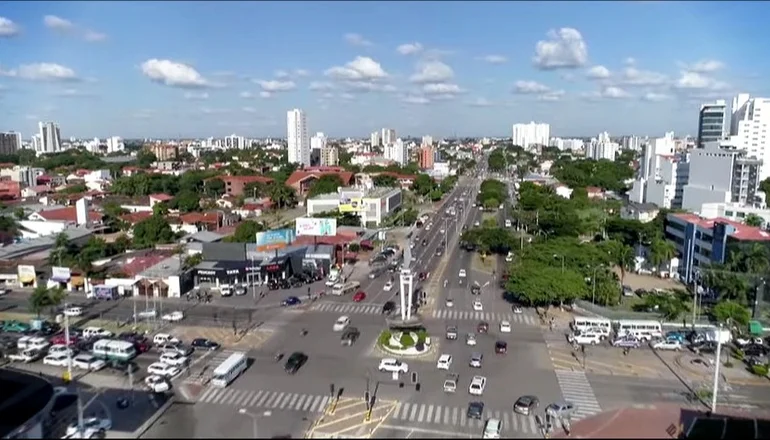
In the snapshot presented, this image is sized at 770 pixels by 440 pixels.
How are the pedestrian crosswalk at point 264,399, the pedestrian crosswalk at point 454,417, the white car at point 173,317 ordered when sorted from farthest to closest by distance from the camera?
the white car at point 173,317 → the pedestrian crosswalk at point 264,399 → the pedestrian crosswalk at point 454,417

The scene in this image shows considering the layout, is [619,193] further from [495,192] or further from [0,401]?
[0,401]

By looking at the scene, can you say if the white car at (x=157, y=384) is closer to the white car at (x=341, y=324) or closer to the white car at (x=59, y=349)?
the white car at (x=59, y=349)

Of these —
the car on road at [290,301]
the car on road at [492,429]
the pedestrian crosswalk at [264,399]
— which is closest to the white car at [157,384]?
the pedestrian crosswalk at [264,399]

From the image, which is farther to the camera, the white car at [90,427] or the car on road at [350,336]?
the car on road at [350,336]

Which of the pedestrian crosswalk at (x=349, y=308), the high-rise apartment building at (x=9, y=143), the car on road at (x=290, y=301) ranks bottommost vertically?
the pedestrian crosswalk at (x=349, y=308)

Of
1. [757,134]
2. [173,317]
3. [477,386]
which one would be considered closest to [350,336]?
[477,386]

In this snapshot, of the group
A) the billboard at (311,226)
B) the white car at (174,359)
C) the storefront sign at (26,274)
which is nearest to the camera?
the white car at (174,359)

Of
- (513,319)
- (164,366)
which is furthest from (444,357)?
(164,366)
